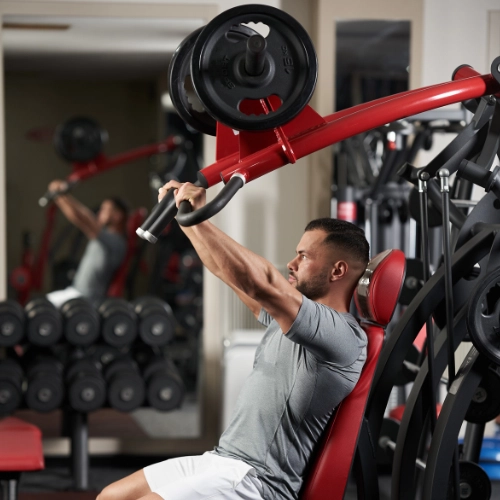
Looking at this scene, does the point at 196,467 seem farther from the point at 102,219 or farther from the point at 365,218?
the point at 102,219

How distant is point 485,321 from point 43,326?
2089mm

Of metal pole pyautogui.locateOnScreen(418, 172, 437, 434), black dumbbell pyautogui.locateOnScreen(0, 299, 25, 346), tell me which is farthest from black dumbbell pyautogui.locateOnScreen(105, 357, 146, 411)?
metal pole pyautogui.locateOnScreen(418, 172, 437, 434)

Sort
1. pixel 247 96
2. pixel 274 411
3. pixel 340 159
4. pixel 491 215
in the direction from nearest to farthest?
pixel 247 96 → pixel 274 411 → pixel 491 215 → pixel 340 159

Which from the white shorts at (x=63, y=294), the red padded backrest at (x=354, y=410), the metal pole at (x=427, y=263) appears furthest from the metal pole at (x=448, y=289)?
the white shorts at (x=63, y=294)

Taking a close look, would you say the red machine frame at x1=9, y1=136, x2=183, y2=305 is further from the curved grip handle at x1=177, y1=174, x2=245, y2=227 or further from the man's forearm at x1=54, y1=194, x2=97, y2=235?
the curved grip handle at x1=177, y1=174, x2=245, y2=227

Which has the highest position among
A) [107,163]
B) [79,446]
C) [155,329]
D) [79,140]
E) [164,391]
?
[79,140]

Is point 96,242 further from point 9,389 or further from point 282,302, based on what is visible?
point 282,302

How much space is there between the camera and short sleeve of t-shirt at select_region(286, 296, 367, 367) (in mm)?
1525

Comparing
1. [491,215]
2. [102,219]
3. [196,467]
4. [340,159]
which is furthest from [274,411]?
[102,219]

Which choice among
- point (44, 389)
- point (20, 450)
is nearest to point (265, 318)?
point (20, 450)

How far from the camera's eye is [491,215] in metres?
2.07

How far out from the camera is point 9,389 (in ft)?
10.3

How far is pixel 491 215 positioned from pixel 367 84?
5.46 ft

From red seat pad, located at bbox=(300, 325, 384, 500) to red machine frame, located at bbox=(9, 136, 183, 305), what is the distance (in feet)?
9.21
